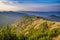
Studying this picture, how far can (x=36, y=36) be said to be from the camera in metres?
18.6

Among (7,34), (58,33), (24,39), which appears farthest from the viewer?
(58,33)

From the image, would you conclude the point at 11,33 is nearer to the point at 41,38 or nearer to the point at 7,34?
the point at 7,34

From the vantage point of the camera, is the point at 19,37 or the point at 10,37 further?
the point at 19,37

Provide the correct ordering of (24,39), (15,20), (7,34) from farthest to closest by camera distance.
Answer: (15,20), (24,39), (7,34)

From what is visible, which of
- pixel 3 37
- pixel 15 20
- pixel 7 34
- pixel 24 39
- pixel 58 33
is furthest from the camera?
pixel 15 20

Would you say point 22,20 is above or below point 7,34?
below

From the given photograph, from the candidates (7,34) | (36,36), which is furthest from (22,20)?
(7,34)

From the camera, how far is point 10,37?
611 inches

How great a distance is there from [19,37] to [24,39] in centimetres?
67

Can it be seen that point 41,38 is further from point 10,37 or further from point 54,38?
point 10,37

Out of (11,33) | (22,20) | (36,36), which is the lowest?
(22,20)

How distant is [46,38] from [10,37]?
13.3 feet

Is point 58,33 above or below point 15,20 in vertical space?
above

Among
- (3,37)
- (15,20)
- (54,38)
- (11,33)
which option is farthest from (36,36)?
(15,20)
